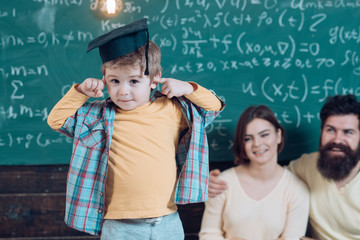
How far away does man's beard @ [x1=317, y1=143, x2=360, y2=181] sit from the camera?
2186mm

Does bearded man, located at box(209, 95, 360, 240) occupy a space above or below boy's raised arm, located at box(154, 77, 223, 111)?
below

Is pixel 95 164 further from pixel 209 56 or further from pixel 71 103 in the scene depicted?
pixel 209 56

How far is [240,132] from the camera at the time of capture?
2.22 metres

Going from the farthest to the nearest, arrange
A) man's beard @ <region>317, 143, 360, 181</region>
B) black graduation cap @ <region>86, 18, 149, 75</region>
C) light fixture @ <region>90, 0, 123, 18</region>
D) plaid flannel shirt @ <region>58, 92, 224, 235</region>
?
light fixture @ <region>90, 0, 123, 18</region> < man's beard @ <region>317, 143, 360, 181</region> < plaid flannel shirt @ <region>58, 92, 224, 235</region> < black graduation cap @ <region>86, 18, 149, 75</region>

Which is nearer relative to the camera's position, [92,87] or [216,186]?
[92,87]

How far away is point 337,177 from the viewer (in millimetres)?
2203

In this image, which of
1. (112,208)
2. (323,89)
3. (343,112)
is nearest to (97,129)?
(112,208)

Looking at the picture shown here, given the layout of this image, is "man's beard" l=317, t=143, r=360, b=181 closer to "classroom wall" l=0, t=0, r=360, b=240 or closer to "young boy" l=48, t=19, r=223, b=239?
"classroom wall" l=0, t=0, r=360, b=240

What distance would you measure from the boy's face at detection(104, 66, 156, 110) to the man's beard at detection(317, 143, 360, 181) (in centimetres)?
121

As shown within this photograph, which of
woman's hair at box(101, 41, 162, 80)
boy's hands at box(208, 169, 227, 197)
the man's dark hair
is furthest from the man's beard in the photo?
woman's hair at box(101, 41, 162, 80)

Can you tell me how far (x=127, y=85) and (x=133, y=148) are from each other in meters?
0.26

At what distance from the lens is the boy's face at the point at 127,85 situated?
1461 millimetres

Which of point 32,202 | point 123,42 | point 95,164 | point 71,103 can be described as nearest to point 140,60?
point 123,42

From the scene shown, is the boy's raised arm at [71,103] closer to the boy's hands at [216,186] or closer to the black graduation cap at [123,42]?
the black graduation cap at [123,42]
